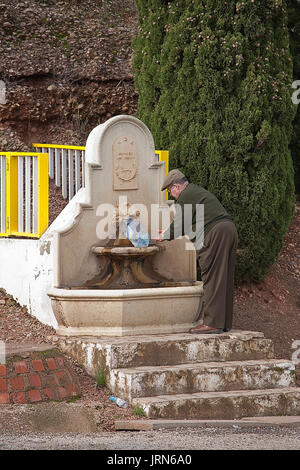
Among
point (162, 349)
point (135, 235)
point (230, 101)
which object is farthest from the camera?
point (230, 101)

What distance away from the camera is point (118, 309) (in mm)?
8391

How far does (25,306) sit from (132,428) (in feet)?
8.81

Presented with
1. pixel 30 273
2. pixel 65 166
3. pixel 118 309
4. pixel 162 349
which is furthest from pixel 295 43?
pixel 162 349

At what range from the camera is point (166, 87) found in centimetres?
1103

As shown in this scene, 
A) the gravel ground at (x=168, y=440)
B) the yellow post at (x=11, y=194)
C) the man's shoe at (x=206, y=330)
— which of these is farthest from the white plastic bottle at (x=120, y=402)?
the yellow post at (x=11, y=194)

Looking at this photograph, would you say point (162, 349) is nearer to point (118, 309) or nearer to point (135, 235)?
point (118, 309)

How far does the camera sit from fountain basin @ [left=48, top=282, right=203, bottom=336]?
8.37m

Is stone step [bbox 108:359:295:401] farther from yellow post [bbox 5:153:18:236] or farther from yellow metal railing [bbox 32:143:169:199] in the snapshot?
yellow metal railing [bbox 32:143:169:199]

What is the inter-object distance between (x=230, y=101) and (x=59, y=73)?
205 inches

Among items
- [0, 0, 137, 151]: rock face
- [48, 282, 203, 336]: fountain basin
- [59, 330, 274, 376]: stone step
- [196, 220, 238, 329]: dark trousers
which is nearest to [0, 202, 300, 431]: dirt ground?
[59, 330, 274, 376]: stone step

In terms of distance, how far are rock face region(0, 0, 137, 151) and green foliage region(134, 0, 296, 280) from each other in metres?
→ 3.70

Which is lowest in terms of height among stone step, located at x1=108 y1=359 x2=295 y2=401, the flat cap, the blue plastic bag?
stone step, located at x1=108 y1=359 x2=295 y2=401
